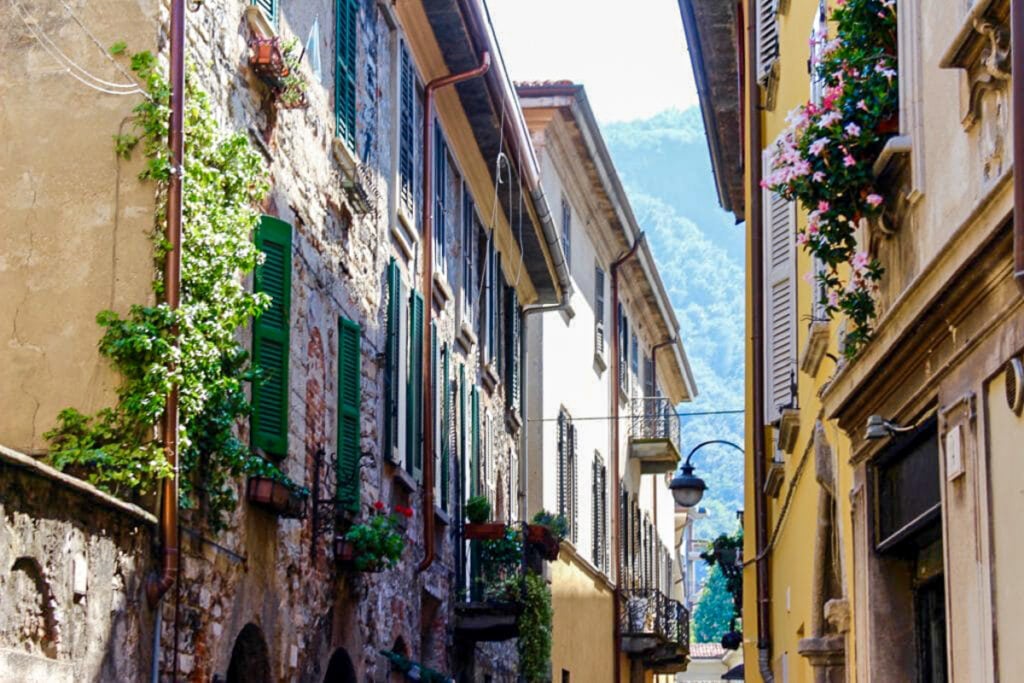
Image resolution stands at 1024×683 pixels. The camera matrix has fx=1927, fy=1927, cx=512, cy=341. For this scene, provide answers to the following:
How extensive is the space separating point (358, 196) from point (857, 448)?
6065 mm

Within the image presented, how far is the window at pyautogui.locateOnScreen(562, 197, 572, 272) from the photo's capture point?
2736 cm

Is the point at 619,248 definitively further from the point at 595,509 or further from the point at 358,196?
the point at 358,196

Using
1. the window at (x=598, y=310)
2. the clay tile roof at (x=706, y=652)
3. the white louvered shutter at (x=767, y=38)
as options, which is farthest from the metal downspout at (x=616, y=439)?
the clay tile roof at (x=706, y=652)

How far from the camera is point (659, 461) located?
3544 centimetres

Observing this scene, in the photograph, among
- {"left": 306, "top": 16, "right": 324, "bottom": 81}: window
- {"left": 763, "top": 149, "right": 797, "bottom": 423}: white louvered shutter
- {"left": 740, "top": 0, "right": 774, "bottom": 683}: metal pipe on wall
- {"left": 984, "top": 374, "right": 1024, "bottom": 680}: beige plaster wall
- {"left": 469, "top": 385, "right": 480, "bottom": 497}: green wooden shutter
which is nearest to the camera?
{"left": 984, "top": 374, "right": 1024, "bottom": 680}: beige plaster wall

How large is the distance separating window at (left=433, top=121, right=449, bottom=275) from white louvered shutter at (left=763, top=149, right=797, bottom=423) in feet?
15.8

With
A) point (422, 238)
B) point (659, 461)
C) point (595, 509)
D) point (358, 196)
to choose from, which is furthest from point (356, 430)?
point (659, 461)

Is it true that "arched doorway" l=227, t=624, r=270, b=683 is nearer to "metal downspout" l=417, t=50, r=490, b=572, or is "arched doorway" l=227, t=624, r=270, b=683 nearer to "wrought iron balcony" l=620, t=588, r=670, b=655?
"metal downspout" l=417, t=50, r=490, b=572

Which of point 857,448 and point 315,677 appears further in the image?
point 315,677

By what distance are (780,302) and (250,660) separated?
4.60 m

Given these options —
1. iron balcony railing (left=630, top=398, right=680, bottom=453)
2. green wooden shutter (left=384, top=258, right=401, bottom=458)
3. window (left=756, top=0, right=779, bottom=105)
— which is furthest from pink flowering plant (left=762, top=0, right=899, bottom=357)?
iron balcony railing (left=630, top=398, right=680, bottom=453)

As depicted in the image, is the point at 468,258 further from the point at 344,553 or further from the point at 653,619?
the point at 653,619

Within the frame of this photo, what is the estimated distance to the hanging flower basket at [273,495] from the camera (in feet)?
36.2

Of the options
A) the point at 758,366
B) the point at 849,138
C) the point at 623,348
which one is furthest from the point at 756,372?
the point at 623,348
